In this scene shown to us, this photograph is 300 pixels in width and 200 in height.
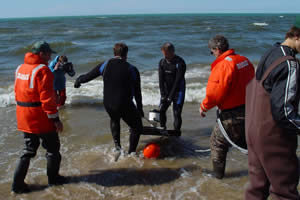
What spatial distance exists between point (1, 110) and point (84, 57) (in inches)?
361

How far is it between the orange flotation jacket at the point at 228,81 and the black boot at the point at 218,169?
0.91m

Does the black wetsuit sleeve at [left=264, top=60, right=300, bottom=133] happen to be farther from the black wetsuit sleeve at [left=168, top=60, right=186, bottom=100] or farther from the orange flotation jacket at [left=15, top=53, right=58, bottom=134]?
the black wetsuit sleeve at [left=168, top=60, right=186, bottom=100]

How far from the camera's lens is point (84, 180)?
422cm

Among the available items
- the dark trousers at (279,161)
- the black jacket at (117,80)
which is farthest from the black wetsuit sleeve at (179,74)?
the dark trousers at (279,161)

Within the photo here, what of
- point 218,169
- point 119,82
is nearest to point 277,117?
point 218,169

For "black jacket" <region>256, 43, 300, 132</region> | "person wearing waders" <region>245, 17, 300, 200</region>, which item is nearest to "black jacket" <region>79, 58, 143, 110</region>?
"person wearing waders" <region>245, 17, 300, 200</region>

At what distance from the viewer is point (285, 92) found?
84.1 inches

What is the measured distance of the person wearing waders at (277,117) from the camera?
84.8 inches

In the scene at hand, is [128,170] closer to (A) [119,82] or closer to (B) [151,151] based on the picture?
(B) [151,151]

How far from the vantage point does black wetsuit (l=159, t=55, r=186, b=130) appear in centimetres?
518

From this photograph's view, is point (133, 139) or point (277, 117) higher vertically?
point (277, 117)

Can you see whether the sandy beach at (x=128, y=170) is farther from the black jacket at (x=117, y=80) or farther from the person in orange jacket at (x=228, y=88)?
the black jacket at (x=117, y=80)

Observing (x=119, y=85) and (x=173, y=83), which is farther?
(x=173, y=83)

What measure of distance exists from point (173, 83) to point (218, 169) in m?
1.90
